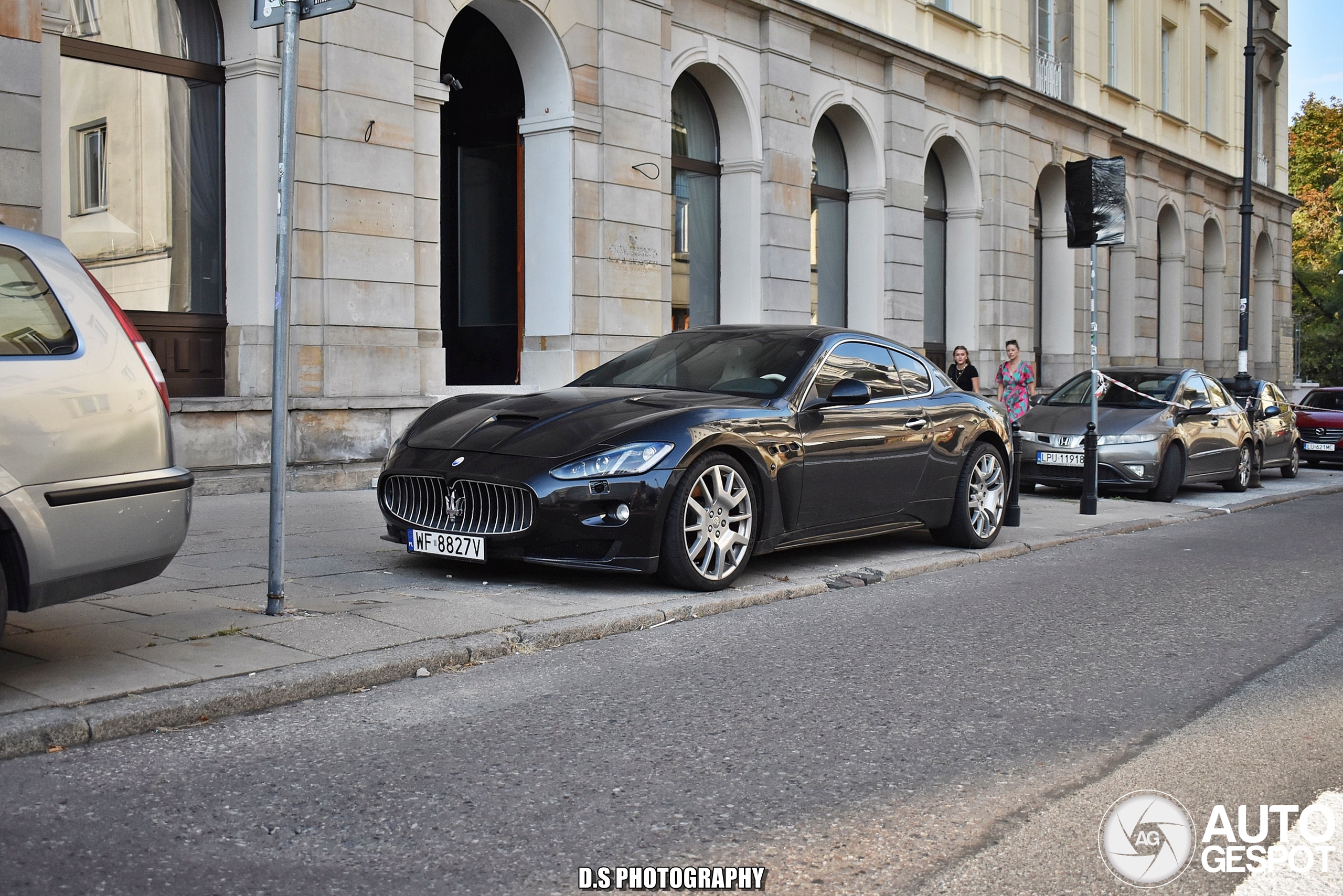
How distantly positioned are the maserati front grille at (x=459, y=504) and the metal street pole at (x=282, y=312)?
3.47 feet

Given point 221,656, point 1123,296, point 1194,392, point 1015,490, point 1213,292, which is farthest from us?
point 1213,292

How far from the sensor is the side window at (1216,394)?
15.8 meters

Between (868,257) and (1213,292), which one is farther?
(1213,292)

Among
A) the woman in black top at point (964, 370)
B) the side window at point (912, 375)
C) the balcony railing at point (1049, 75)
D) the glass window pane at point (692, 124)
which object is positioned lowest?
the side window at point (912, 375)

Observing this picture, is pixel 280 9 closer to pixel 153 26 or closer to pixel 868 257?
pixel 153 26

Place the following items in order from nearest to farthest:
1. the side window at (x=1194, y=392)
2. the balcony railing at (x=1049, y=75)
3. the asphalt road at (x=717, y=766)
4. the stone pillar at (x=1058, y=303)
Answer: the asphalt road at (x=717, y=766), the side window at (x=1194, y=392), the balcony railing at (x=1049, y=75), the stone pillar at (x=1058, y=303)

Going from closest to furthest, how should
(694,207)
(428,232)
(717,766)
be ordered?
(717,766) → (428,232) → (694,207)

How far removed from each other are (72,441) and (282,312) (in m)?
1.88

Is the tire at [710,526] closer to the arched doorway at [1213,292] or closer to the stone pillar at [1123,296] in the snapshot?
the stone pillar at [1123,296]

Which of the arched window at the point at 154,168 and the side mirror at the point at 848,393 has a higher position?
the arched window at the point at 154,168

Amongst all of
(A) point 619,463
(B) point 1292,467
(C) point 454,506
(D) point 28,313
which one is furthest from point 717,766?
(B) point 1292,467

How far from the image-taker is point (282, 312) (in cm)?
632

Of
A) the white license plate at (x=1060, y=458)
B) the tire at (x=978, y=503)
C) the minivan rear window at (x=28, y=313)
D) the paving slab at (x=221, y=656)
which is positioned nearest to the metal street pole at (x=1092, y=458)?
the white license plate at (x=1060, y=458)

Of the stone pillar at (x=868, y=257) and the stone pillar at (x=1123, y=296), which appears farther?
the stone pillar at (x=1123, y=296)
